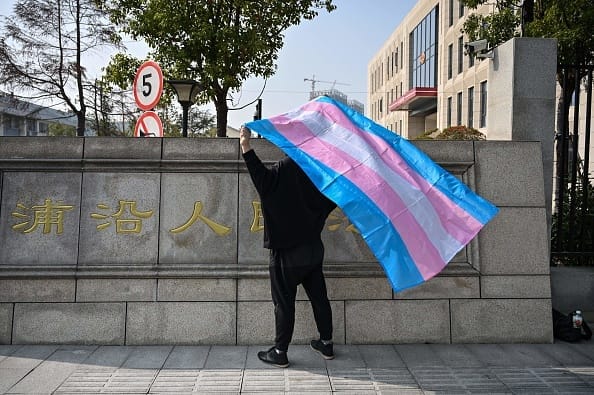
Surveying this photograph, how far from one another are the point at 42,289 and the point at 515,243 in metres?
4.81

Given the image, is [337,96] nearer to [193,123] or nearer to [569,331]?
[569,331]

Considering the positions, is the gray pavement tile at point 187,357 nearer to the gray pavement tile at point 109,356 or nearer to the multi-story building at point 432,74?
the gray pavement tile at point 109,356

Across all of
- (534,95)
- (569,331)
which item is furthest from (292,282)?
(534,95)

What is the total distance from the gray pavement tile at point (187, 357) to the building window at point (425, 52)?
41512mm

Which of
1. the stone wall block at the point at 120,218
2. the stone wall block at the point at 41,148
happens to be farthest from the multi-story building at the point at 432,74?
the stone wall block at the point at 41,148

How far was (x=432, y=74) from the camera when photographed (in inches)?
1791

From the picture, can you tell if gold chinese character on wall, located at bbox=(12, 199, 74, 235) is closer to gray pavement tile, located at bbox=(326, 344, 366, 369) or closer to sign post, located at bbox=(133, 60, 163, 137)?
sign post, located at bbox=(133, 60, 163, 137)

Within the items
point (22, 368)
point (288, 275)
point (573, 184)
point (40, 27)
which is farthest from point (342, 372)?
point (40, 27)

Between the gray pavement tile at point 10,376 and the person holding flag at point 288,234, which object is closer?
the gray pavement tile at point 10,376

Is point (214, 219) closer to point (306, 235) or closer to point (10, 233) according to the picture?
point (306, 235)

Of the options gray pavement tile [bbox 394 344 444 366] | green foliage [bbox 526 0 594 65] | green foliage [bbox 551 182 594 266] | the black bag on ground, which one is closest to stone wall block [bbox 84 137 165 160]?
gray pavement tile [bbox 394 344 444 366]

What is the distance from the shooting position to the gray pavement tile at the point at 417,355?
5.27m

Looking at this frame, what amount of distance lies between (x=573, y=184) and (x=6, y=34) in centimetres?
1825

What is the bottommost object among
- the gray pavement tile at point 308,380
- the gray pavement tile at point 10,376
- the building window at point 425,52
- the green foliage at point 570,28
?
the gray pavement tile at point 10,376
